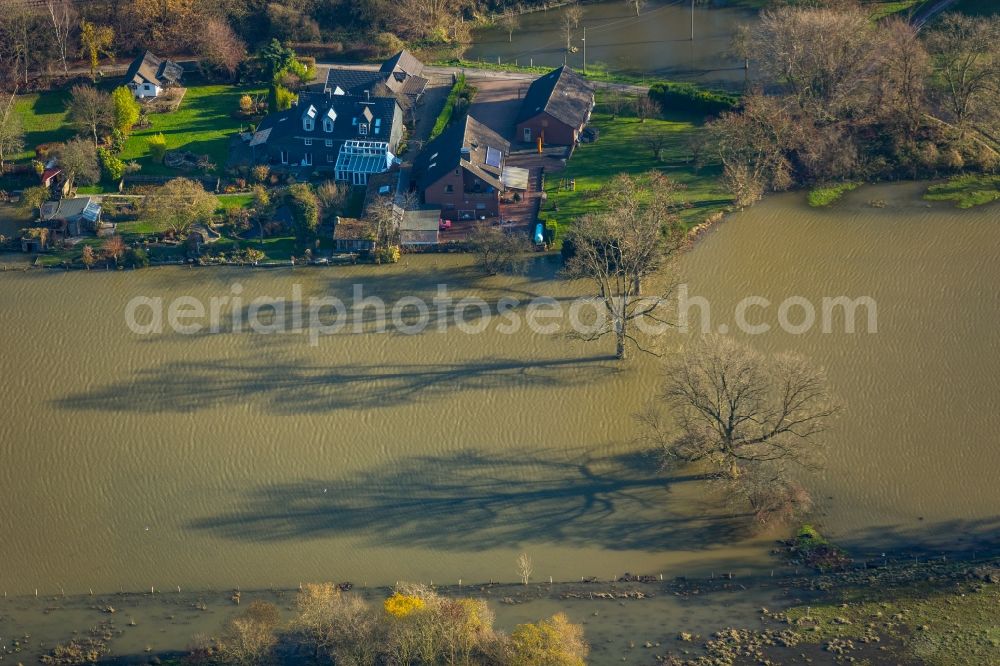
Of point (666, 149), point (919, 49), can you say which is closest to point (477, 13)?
point (666, 149)

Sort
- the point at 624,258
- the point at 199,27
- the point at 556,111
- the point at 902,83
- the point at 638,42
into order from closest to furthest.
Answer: the point at 624,258
the point at 902,83
the point at 556,111
the point at 199,27
the point at 638,42

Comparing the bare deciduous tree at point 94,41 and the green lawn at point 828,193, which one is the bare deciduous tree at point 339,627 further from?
the bare deciduous tree at point 94,41

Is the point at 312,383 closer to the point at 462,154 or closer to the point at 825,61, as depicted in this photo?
the point at 462,154

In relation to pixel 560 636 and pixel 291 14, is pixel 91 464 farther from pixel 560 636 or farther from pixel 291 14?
pixel 291 14

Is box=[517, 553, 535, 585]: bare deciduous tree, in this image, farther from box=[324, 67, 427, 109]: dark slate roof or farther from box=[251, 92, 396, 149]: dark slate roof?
box=[324, 67, 427, 109]: dark slate roof

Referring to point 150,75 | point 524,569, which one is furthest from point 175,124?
point 524,569

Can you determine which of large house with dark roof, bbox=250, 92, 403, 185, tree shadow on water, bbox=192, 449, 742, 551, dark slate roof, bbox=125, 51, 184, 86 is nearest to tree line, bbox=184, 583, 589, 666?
tree shadow on water, bbox=192, 449, 742, 551
